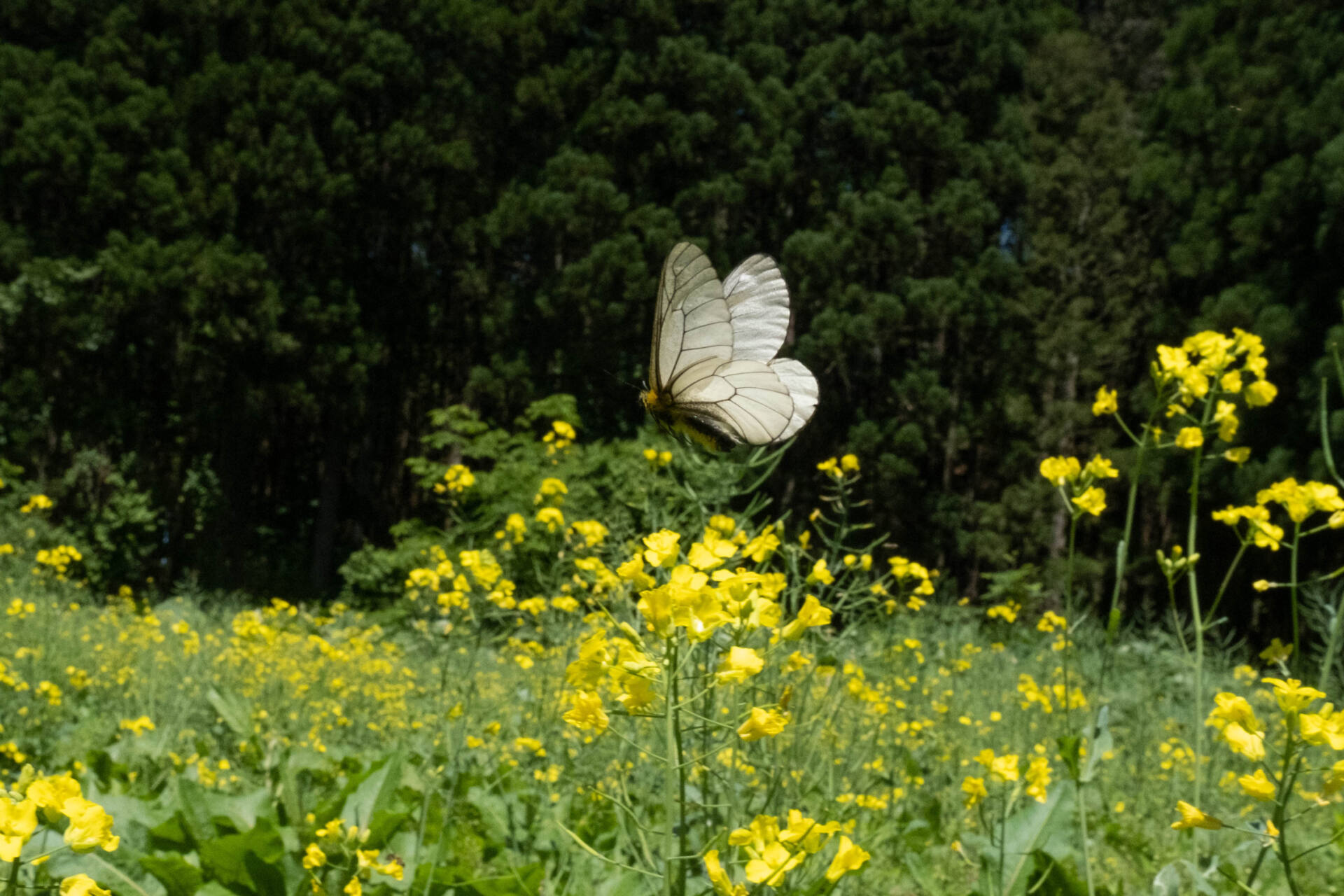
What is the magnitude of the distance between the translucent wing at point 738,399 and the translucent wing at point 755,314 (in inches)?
1.2

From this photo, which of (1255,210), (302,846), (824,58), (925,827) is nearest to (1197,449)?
(925,827)

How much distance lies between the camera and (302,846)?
178 cm

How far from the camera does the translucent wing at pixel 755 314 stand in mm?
1567

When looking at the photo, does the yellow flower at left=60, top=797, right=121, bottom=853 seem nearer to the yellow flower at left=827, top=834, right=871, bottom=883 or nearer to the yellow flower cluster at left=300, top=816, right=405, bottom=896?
the yellow flower cluster at left=300, top=816, right=405, bottom=896

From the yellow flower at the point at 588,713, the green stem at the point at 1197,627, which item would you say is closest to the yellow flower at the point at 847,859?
the yellow flower at the point at 588,713

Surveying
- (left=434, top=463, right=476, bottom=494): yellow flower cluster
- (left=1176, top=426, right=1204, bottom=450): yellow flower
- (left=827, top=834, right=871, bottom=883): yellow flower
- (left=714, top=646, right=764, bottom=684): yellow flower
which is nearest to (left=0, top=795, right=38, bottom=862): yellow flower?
(left=714, top=646, right=764, bottom=684): yellow flower

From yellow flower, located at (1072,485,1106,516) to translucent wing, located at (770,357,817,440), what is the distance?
433 millimetres

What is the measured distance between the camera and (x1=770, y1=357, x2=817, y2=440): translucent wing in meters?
1.58

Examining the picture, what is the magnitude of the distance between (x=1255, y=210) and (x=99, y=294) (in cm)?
1207

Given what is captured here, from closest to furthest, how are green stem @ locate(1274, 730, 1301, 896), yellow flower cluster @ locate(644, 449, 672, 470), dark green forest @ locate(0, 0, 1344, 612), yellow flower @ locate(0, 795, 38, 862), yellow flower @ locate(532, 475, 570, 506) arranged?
yellow flower @ locate(0, 795, 38, 862)
green stem @ locate(1274, 730, 1301, 896)
yellow flower cluster @ locate(644, 449, 672, 470)
yellow flower @ locate(532, 475, 570, 506)
dark green forest @ locate(0, 0, 1344, 612)

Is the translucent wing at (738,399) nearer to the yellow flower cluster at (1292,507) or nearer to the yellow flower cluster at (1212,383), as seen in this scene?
the yellow flower cluster at (1212,383)

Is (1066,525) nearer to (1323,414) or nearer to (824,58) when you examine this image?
(824,58)

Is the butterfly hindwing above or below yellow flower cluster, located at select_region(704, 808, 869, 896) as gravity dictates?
above

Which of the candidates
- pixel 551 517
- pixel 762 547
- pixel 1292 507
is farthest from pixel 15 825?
pixel 551 517
